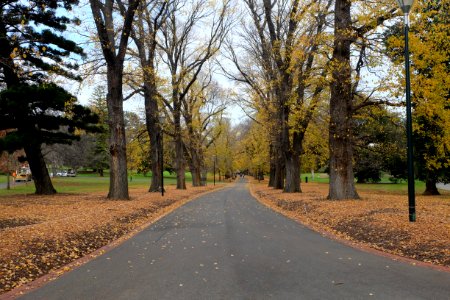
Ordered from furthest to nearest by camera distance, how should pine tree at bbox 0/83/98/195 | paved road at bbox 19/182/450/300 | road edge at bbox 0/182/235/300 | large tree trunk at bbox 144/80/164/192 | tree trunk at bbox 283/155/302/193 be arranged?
large tree trunk at bbox 144/80/164/192 < tree trunk at bbox 283/155/302/193 < pine tree at bbox 0/83/98/195 < road edge at bbox 0/182/235/300 < paved road at bbox 19/182/450/300

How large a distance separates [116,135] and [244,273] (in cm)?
1506

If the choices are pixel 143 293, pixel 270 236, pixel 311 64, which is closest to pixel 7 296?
pixel 143 293

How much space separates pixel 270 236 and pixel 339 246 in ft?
6.32

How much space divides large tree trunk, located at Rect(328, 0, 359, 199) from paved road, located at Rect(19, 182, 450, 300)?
833cm

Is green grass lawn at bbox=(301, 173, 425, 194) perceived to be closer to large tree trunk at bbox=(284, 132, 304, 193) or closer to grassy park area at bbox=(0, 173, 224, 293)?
large tree trunk at bbox=(284, 132, 304, 193)

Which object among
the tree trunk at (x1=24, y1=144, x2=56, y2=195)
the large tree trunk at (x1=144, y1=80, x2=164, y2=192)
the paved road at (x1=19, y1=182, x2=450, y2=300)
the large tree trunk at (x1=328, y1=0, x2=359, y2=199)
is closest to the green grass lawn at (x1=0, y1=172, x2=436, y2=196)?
the tree trunk at (x1=24, y1=144, x2=56, y2=195)

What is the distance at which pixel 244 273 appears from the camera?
20.7ft

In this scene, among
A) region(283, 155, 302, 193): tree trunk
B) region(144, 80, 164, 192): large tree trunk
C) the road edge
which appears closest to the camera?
the road edge

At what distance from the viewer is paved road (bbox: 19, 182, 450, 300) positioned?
5.28m

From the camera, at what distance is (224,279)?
5965mm

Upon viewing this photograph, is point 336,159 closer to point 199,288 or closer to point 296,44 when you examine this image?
point 296,44

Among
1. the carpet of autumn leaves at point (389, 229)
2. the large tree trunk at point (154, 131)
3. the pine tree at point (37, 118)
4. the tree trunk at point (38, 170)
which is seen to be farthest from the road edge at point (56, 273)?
the large tree trunk at point (154, 131)

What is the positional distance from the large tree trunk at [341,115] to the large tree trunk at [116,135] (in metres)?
9.81

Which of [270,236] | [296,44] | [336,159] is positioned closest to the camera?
[270,236]
